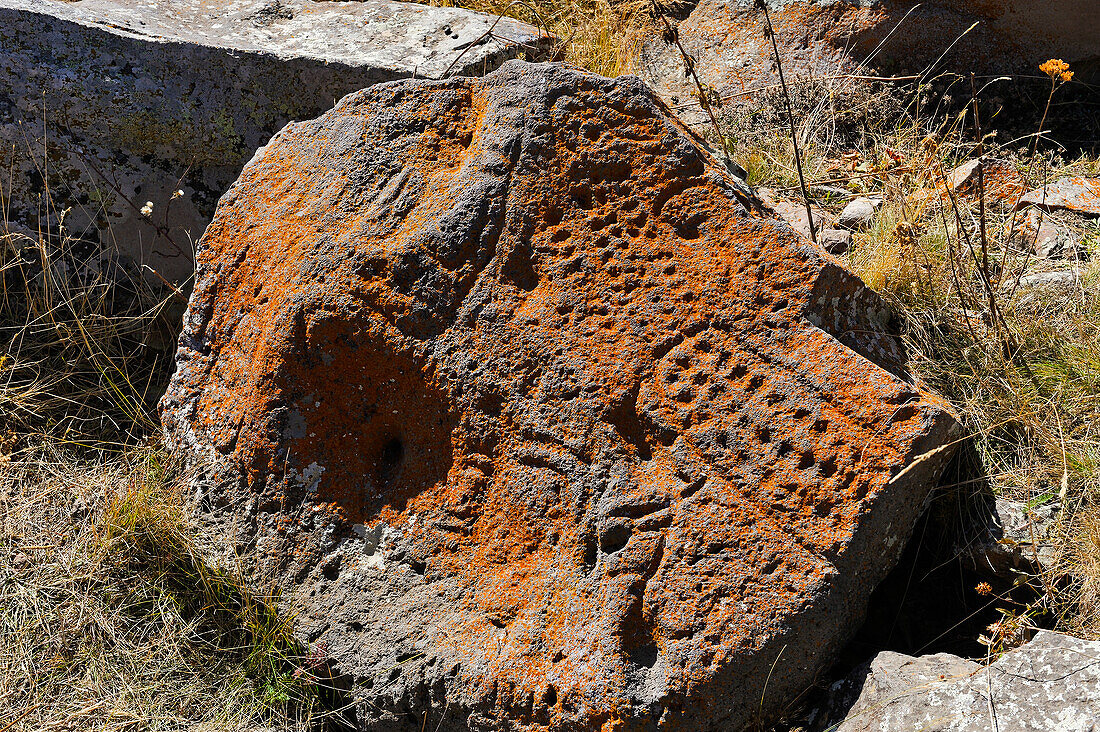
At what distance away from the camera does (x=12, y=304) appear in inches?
116

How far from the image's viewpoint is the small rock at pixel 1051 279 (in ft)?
8.56

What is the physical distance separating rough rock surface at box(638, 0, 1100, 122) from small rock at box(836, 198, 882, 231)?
0.90 metres

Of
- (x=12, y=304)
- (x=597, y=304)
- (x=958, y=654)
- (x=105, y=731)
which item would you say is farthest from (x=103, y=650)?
(x=958, y=654)

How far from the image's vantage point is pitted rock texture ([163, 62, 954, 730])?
1.79 m

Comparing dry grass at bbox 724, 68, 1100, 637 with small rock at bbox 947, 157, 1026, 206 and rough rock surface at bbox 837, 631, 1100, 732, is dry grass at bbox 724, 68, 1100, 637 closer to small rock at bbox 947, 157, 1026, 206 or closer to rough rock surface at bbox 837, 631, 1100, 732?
small rock at bbox 947, 157, 1026, 206

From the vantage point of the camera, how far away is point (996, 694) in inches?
65.8

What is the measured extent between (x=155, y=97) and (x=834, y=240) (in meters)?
2.27

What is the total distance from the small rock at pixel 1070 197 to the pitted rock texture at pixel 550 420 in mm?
1188

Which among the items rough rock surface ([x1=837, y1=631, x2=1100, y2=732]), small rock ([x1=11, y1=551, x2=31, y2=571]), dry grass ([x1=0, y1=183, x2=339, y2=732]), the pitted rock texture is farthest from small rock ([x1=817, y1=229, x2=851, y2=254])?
small rock ([x1=11, y1=551, x2=31, y2=571])

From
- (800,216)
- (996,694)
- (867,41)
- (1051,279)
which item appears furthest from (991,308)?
(867,41)

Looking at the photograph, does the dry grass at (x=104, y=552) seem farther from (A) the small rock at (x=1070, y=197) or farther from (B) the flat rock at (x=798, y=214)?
(A) the small rock at (x=1070, y=197)

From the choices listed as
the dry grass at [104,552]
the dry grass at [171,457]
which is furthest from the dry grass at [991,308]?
the dry grass at [104,552]

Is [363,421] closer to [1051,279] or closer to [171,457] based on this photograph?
[171,457]

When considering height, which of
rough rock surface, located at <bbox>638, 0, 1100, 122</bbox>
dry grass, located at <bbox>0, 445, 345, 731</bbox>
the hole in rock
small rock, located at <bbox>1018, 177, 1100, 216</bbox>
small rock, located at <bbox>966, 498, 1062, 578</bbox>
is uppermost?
rough rock surface, located at <bbox>638, 0, 1100, 122</bbox>
